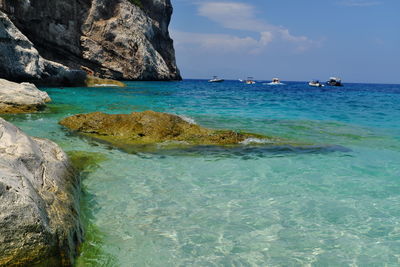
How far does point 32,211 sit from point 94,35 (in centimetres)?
7414

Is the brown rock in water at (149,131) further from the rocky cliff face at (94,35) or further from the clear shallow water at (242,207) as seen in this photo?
the rocky cliff face at (94,35)

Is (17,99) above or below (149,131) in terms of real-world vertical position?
above

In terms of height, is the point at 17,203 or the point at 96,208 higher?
the point at 17,203

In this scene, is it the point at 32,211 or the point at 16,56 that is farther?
the point at 16,56

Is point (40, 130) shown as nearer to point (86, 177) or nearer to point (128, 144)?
point (128, 144)

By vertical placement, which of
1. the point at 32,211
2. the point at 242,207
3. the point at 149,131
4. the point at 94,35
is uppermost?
the point at 94,35

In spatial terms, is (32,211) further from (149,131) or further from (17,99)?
Result: (17,99)

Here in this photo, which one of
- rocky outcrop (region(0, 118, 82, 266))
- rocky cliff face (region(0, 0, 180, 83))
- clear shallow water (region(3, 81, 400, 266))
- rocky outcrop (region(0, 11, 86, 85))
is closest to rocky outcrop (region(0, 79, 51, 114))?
clear shallow water (region(3, 81, 400, 266))

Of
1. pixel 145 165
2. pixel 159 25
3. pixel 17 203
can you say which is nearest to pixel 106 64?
pixel 159 25

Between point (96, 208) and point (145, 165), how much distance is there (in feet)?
9.08

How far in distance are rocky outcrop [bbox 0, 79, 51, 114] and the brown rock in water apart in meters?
6.85

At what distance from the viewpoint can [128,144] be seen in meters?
10.9

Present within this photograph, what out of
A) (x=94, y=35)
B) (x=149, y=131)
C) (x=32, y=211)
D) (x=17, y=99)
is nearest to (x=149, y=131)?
(x=149, y=131)

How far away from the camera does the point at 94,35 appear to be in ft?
237
